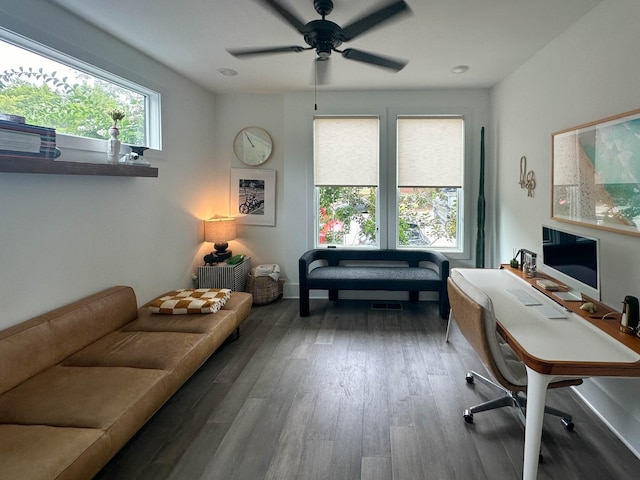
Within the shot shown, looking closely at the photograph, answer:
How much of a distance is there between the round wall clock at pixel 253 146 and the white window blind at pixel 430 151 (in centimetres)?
169

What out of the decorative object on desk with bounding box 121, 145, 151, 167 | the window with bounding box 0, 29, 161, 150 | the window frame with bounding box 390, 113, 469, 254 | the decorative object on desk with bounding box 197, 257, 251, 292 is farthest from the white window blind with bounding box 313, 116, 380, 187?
the decorative object on desk with bounding box 121, 145, 151, 167

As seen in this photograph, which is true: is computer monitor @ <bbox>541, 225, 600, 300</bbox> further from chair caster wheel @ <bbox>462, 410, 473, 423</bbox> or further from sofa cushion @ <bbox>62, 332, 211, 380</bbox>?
sofa cushion @ <bbox>62, 332, 211, 380</bbox>

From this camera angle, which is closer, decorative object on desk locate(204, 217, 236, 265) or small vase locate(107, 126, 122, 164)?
small vase locate(107, 126, 122, 164)

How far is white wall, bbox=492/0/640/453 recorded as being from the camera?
2.15 metres

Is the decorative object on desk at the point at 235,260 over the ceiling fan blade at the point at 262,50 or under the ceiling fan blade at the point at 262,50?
under

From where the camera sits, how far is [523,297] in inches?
102

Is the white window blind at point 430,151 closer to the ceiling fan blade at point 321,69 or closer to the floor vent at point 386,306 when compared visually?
the floor vent at point 386,306

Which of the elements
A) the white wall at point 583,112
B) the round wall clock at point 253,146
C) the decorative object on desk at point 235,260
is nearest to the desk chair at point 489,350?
the white wall at point 583,112

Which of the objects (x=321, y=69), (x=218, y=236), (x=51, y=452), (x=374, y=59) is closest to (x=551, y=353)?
(x=374, y=59)

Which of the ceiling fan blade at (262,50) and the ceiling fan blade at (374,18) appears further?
the ceiling fan blade at (262,50)

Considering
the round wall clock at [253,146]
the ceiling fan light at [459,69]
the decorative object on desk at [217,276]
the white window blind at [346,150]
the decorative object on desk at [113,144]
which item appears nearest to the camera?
the decorative object on desk at [113,144]

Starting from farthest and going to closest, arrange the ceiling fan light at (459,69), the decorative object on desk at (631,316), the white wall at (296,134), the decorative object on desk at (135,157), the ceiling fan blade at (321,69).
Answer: the white wall at (296,134), the ceiling fan light at (459,69), the decorative object on desk at (135,157), the ceiling fan blade at (321,69), the decorative object on desk at (631,316)

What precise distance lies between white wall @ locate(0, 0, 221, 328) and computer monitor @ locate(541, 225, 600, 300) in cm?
334

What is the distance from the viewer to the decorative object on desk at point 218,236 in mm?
4531
